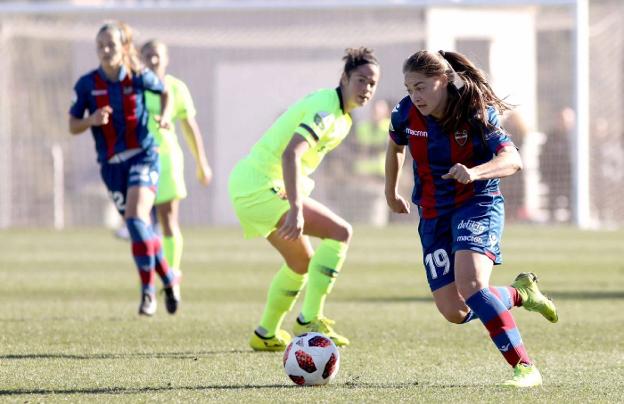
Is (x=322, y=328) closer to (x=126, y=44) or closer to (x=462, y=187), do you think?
(x=462, y=187)

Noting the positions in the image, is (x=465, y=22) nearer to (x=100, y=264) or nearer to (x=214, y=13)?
(x=214, y=13)

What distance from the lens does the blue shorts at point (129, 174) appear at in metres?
9.25

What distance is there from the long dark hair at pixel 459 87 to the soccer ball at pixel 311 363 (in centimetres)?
116

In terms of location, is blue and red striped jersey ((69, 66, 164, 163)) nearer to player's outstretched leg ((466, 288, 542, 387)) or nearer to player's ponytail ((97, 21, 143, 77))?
player's ponytail ((97, 21, 143, 77))

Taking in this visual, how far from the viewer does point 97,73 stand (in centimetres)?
916

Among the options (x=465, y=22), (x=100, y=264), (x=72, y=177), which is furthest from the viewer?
(x=72, y=177)

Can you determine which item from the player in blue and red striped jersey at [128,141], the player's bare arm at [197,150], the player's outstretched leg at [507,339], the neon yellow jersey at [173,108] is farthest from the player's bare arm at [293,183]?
the neon yellow jersey at [173,108]

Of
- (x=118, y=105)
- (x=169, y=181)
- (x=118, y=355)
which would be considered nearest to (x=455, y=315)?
(x=118, y=355)

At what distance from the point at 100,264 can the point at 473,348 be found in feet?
27.5

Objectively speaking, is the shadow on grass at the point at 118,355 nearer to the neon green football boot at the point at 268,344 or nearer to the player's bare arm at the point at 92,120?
A: the neon green football boot at the point at 268,344

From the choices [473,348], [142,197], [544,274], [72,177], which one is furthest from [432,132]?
[72,177]

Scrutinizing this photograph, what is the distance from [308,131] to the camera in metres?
7.10

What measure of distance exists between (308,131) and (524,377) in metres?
1.94

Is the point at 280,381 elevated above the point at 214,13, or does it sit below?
below
